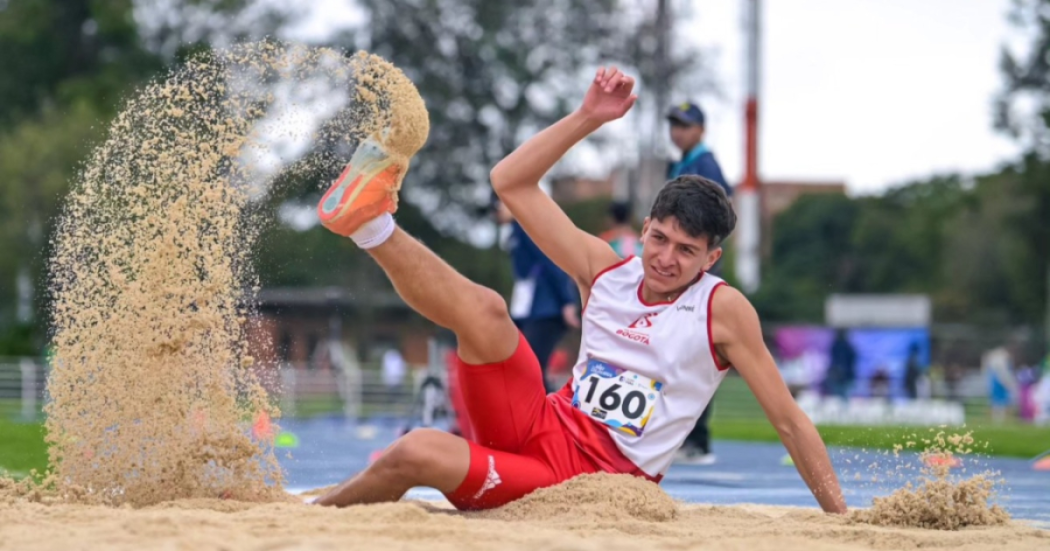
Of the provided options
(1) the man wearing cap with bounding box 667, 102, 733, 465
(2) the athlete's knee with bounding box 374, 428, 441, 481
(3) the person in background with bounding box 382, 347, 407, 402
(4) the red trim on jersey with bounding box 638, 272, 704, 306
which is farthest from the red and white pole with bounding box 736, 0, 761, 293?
(2) the athlete's knee with bounding box 374, 428, 441, 481

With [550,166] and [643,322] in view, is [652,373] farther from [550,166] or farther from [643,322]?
[550,166]

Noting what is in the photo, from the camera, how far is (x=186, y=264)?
5.27 metres

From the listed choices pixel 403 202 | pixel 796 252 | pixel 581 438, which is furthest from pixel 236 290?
pixel 796 252

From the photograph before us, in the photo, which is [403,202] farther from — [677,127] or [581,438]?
[581,438]

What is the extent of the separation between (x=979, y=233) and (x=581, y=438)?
67.9m

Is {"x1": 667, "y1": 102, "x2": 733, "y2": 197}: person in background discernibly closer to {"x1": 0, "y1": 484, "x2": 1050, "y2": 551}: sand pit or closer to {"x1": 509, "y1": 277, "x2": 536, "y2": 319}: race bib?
{"x1": 509, "y1": 277, "x2": 536, "y2": 319}: race bib

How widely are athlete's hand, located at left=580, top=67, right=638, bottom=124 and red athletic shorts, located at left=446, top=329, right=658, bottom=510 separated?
88cm

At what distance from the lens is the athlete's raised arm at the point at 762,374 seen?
4668 millimetres

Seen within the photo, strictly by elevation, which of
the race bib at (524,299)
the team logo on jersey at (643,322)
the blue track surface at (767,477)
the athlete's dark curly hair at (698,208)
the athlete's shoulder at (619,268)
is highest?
the athlete's dark curly hair at (698,208)

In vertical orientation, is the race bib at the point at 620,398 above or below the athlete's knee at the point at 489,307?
below

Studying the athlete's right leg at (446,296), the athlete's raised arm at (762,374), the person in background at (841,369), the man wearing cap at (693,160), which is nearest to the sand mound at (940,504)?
the athlete's raised arm at (762,374)

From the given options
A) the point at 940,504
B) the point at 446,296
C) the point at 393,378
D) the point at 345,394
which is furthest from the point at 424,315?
the point at 393,378

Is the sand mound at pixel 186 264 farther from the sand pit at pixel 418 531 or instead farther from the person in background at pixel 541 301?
the person in background at pixel 541 301

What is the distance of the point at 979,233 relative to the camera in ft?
225
